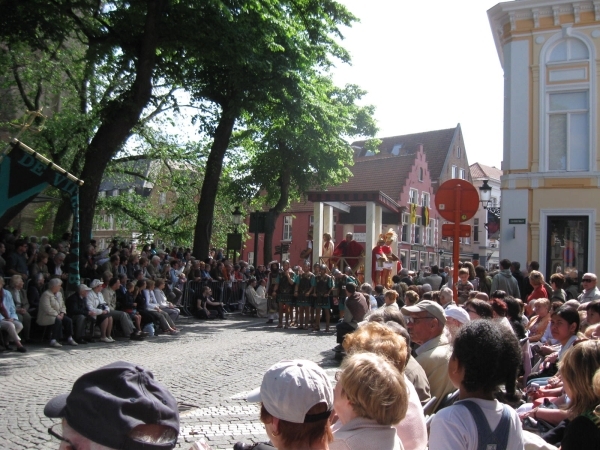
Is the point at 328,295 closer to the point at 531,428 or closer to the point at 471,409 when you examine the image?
the point at 531,428

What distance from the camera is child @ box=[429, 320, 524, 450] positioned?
301 cm

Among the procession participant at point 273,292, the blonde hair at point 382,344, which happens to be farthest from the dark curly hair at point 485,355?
the procession participant at point 273,292

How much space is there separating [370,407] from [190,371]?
27.8 feet

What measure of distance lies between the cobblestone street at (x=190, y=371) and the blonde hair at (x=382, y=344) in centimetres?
299

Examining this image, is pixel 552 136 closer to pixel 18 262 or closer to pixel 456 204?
pixel 456 204

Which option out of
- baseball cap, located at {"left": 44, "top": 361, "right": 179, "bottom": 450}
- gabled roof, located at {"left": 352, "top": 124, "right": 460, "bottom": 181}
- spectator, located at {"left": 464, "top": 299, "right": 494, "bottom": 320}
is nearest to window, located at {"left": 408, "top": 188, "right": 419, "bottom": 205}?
gabled roof, located at {"left": 352, "top": 124, "right": 460, "bottom": 181}

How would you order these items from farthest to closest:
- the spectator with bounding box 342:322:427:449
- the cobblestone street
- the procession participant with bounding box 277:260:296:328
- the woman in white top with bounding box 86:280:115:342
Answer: the procession participant with bounding box 277:260:296:328 < the woman in white top with bounding box 86:280:115:342 < the cobblestone street < the spectator with bounding box 342:322:427:449

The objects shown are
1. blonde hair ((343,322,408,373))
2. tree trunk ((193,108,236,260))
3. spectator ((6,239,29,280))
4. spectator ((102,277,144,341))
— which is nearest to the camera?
blonde hair ((343,322,408,373))

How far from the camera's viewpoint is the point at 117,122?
18969 millimetres

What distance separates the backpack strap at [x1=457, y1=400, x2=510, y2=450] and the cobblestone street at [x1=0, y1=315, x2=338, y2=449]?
12.6 ft

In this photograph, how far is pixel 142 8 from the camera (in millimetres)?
19375

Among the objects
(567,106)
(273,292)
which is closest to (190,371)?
(273,292)

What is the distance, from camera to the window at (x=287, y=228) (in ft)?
205

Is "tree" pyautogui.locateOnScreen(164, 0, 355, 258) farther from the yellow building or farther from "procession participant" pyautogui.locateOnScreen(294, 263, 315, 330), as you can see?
the yellow building
